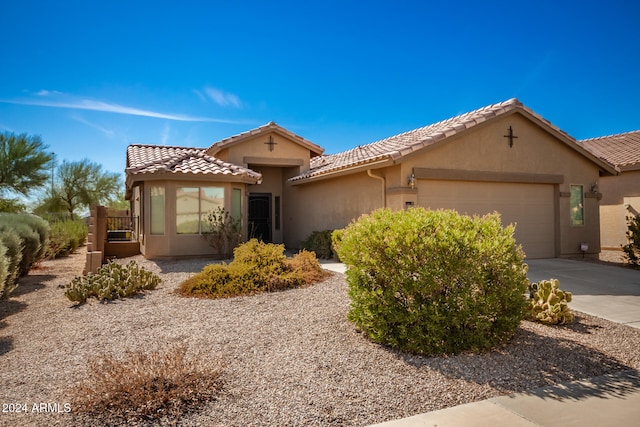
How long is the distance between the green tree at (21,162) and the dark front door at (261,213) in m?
12.7

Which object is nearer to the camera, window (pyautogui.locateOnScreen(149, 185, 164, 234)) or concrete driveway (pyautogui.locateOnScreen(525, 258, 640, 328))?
concrete driveway (pyautogui.locateOnScreen(525, 258, 640, 328))

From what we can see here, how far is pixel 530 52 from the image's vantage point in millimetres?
14938

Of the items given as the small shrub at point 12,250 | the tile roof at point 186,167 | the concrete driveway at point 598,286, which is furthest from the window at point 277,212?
the small shrub at point 12,250

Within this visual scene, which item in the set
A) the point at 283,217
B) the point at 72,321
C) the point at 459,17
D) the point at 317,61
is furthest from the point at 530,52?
the point at 72,321

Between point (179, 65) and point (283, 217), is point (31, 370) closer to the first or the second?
point (179, 65)

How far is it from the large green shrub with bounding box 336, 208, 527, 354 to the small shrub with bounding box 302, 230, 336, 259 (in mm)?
8054

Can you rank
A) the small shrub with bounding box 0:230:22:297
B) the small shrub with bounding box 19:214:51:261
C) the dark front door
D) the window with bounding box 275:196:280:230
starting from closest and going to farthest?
the small shrub with bounding box 0:230:22:297 → the small shrub with bounding box 19:214:51:261 → the dark front door → the window with bounding box 275:196:280:230

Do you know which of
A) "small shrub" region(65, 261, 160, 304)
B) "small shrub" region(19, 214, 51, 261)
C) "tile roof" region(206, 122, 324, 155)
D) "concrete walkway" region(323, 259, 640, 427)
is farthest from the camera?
"tile roof" region(206, 122, 324, 155)

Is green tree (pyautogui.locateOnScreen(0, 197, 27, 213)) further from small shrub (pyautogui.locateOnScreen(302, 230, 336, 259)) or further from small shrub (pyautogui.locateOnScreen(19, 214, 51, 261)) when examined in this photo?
small shrub (pyautogui.locateOnScreen(302, 230, 336, 259))

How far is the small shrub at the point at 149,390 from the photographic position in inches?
132

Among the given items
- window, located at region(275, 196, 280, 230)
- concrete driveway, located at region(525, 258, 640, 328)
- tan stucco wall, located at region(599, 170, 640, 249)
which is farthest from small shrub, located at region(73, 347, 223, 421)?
tan stucco wall, located at region(599, 170, 640, 249)

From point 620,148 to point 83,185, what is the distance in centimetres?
3638

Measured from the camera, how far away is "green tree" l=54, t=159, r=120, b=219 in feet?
112

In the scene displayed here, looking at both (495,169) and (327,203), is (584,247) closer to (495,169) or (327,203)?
(495,169)
